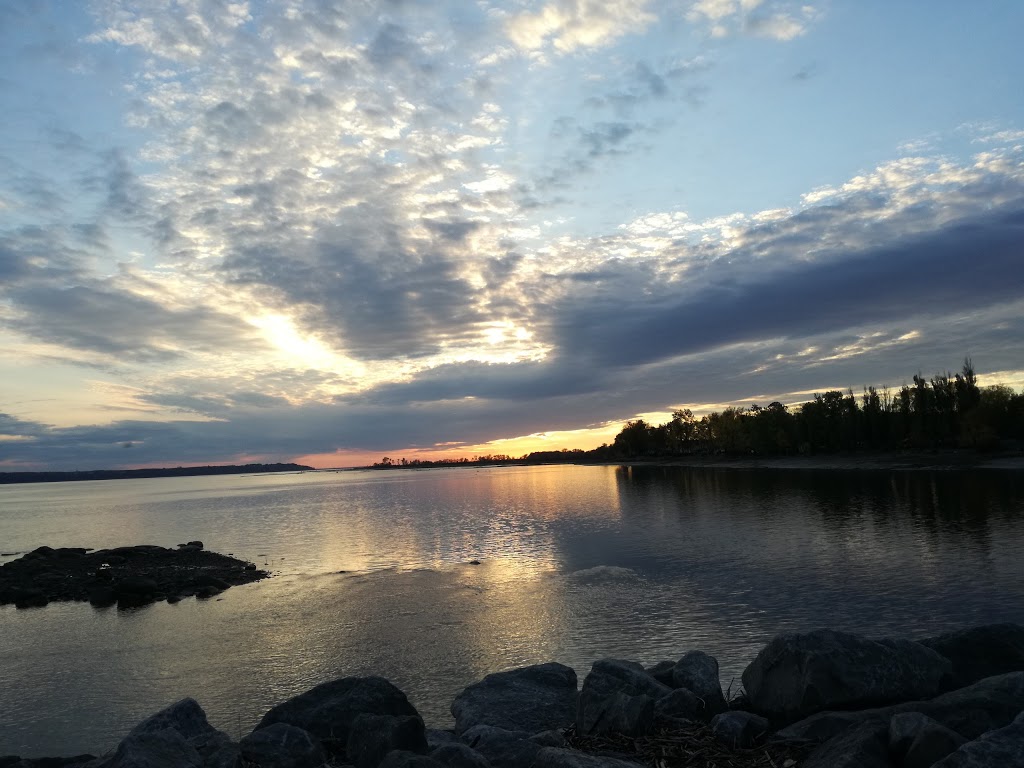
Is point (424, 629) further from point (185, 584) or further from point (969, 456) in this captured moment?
point (969, 456)

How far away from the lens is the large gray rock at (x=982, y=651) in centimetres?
1255

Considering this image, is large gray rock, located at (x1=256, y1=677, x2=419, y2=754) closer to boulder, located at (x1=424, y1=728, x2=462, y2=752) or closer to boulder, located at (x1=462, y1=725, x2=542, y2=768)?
boulder, located at (x1=424, y1=728, x2=462, y2=752)

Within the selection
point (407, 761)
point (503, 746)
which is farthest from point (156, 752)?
point (503, 746)

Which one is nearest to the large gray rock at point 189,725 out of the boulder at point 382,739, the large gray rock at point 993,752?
the boulder at point 382,739

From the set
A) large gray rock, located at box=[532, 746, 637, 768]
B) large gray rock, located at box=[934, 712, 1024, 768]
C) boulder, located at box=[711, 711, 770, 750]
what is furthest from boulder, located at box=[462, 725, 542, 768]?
large gray rock, located at box=[934, 712, 1024, 768]

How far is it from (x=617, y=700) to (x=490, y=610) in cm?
1803

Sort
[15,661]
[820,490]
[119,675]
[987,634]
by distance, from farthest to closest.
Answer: [820,490], [15,661], [119,675], [987,634]

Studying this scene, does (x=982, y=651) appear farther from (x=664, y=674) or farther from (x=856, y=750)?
(x=856, y=750)

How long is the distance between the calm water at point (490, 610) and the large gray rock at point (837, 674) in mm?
6554

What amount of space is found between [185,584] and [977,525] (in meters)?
51.8

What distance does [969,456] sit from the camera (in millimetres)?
120500

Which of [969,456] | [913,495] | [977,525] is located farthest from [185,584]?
[969,456]

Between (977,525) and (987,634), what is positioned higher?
(987,634)

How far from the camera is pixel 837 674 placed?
37.2 ft
